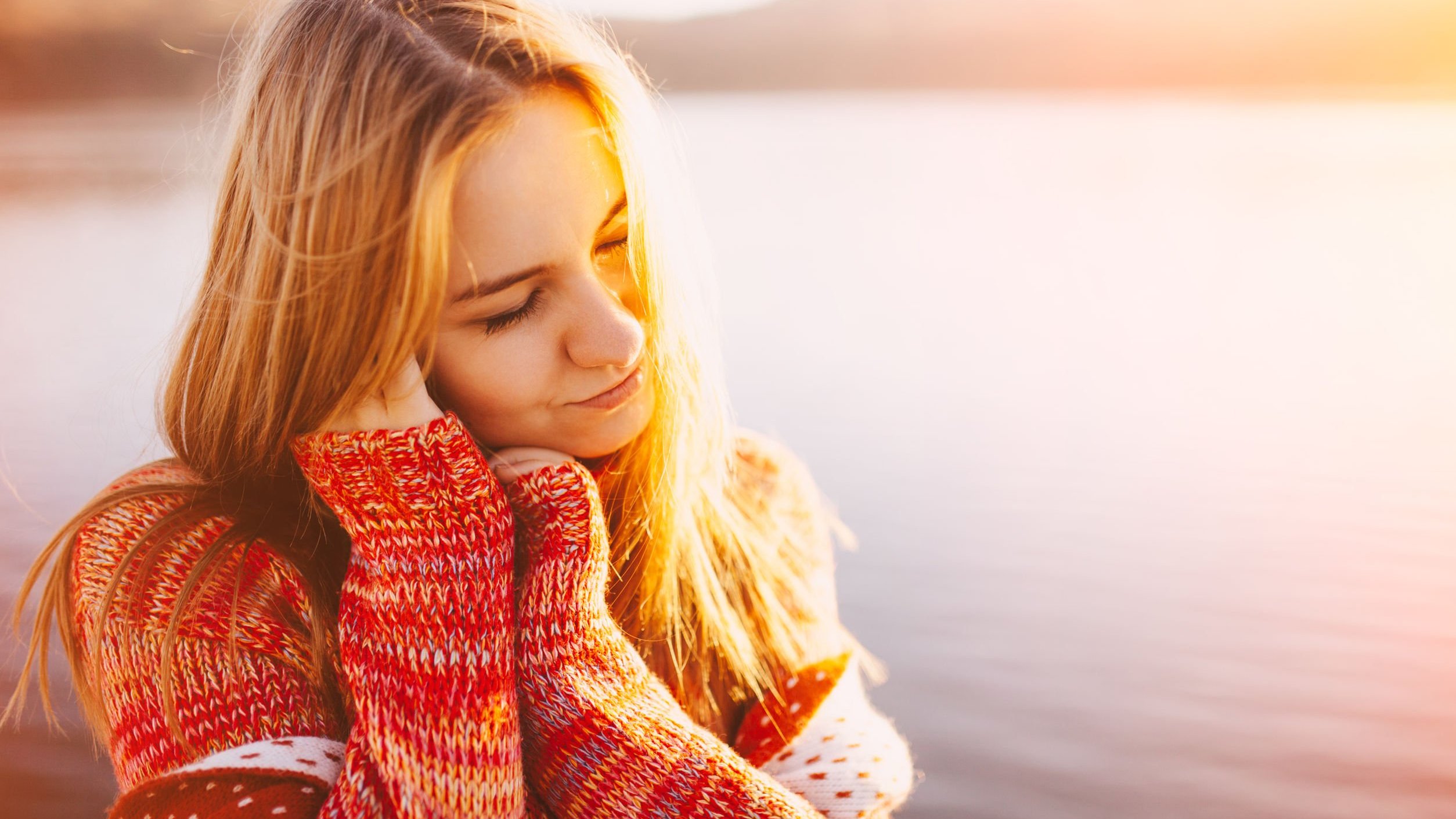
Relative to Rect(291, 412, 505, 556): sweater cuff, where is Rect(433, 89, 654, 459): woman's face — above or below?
above

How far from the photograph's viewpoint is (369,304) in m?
0.89

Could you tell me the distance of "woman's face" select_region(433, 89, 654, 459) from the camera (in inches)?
34.6

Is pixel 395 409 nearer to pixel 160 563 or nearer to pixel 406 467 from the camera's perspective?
pixel 406 467

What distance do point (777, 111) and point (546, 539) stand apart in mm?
8961

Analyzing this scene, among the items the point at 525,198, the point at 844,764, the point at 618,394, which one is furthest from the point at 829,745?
the point at 525,198

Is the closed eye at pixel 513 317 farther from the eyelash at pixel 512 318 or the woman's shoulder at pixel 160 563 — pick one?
the woman's shoulder at pixel 160 563

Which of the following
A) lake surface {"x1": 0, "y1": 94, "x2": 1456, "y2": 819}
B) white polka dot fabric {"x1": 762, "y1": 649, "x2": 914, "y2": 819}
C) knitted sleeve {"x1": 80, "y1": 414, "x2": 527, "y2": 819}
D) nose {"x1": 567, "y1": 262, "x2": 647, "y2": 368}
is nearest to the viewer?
knitted sleeve {"x1": 80, "y1": 414, "x2": 527, "y2": 819}

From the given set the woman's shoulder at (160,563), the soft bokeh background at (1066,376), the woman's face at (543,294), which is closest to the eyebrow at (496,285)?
the woman's face at (543,294)

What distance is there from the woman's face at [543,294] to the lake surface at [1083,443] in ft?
1.66

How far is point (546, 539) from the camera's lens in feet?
3.09

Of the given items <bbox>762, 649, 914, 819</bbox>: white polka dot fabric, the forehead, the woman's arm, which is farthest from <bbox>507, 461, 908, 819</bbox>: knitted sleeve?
the forehead

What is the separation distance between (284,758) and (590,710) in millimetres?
253

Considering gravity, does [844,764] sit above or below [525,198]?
below

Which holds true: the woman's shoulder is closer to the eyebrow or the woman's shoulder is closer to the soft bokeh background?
the eyebrow
